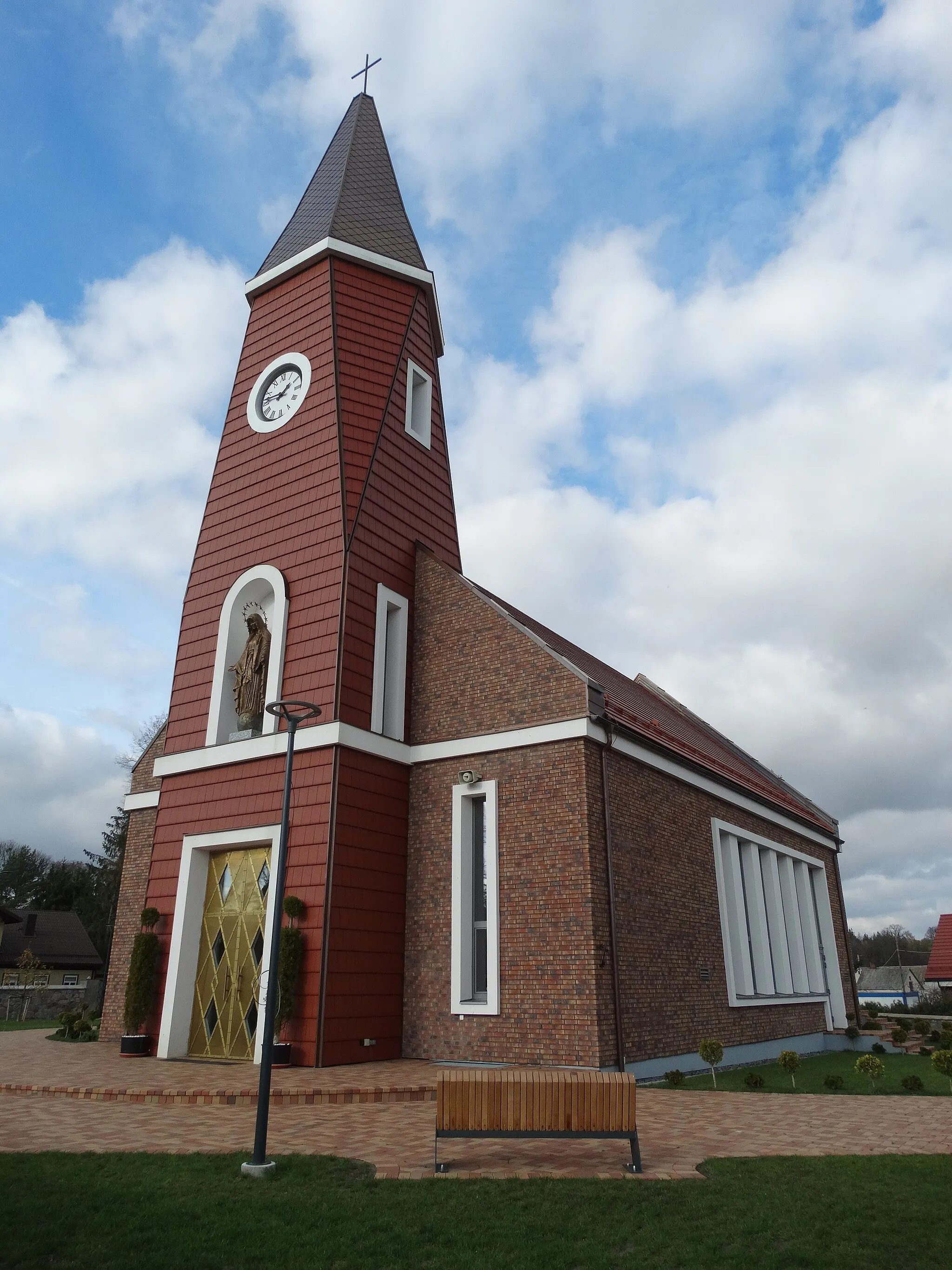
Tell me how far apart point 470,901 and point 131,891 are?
823 cm

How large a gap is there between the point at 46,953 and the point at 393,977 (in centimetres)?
3561

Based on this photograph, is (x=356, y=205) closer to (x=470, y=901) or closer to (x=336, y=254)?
(x=336, y=254)

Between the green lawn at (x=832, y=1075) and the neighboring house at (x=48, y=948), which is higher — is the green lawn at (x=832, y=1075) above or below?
below

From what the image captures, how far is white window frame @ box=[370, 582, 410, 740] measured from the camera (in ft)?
51.0

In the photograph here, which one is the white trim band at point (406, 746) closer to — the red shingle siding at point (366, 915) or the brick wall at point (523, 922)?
the brick wall at point (523, 922)

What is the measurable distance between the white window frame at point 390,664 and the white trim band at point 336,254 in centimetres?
746

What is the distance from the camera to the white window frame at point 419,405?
18.8 m

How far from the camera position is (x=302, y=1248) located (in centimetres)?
556

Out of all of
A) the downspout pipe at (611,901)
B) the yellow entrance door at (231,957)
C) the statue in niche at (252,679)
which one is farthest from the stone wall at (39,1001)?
the downspout pipe at (611,901)

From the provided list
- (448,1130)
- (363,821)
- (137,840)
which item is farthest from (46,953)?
(448,1130)

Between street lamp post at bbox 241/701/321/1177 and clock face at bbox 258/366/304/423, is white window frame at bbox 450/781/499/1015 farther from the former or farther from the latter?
clock face at bbox 258/366/304/423

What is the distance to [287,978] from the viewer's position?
13.0 m

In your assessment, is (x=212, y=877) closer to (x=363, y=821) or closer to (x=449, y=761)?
(x=363, y=821)

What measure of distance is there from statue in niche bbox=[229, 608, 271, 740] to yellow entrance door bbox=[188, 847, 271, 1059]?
2.36 metres
